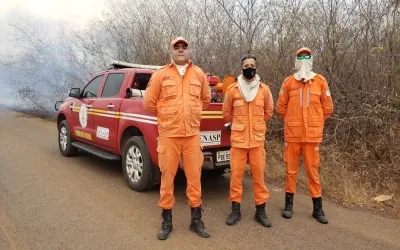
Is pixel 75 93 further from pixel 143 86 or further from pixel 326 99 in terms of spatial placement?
pixel 326 99

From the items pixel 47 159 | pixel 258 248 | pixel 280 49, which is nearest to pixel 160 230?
pixel 258 248

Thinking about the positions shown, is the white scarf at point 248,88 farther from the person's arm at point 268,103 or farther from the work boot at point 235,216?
the work boot at point 235,216

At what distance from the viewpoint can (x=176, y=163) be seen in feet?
12.0

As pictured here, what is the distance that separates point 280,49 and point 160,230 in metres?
5.20

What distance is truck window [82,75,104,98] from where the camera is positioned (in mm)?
6340

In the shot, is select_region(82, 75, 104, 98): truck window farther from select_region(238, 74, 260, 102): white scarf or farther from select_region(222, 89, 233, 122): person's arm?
select_region(238, 74, 260, 102): white scarf

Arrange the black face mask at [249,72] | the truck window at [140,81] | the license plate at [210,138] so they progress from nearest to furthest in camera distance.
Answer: the black face mask at [249,72] < the license plate at [210,138] < the truck window at [140,81]

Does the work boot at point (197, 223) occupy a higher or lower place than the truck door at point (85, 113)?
lower

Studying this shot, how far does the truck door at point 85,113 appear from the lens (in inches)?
246

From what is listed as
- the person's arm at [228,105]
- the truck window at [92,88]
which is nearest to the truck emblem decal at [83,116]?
the truck window at [92,88]

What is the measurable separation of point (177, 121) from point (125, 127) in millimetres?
1787

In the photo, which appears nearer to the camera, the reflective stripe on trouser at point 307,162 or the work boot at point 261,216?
the work boot at point 261,216

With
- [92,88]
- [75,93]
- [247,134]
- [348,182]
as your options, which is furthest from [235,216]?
[75,93]

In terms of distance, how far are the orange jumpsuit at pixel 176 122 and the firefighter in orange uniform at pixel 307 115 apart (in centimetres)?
114
